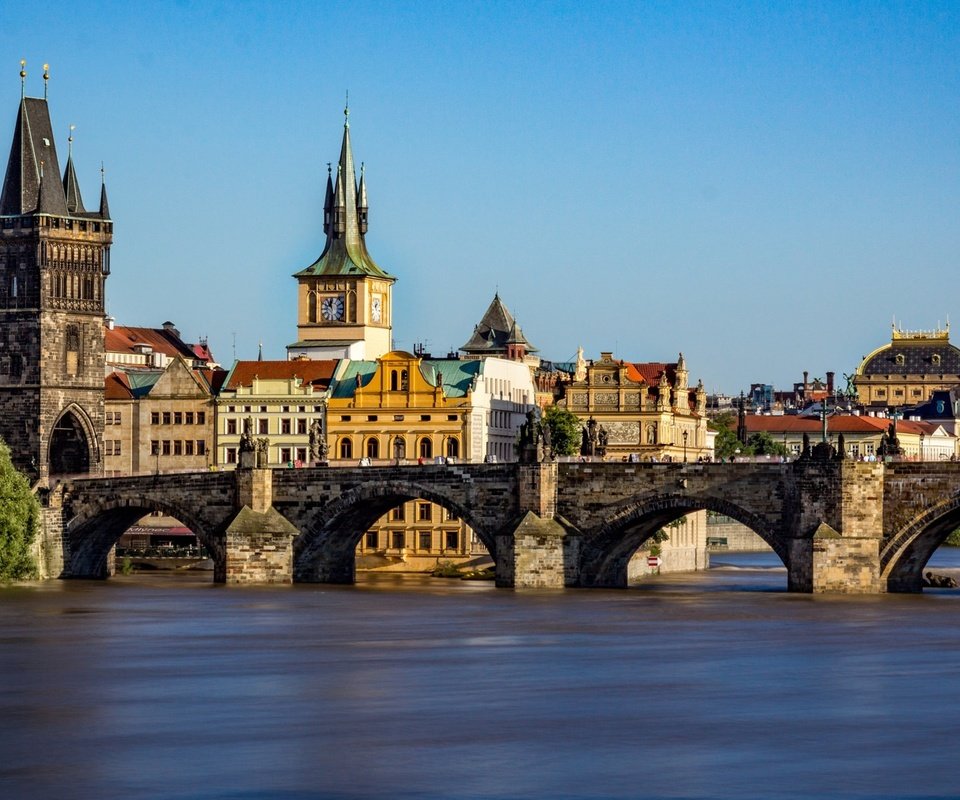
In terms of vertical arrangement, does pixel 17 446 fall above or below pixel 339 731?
above

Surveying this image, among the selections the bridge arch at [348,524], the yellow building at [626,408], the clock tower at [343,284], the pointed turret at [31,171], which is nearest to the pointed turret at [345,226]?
the clock tower at [343,284]

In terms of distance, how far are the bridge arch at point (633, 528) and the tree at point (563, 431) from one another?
30.0 metres

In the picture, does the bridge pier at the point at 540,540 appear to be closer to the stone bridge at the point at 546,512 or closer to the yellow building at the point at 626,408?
the stone bridge at the point at 546,512

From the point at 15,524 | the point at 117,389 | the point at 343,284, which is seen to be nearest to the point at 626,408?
the point at 343,284

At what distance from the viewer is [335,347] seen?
145375 mm

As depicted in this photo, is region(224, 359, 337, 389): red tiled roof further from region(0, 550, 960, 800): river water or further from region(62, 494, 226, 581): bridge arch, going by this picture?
region(0, 550, 960, 800): river water

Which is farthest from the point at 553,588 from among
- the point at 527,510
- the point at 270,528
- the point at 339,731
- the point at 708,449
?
the point at 708,449

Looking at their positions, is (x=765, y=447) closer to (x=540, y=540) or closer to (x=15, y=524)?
(x=540, y=540)

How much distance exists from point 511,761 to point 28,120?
7453cm

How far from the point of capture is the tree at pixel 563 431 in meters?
135

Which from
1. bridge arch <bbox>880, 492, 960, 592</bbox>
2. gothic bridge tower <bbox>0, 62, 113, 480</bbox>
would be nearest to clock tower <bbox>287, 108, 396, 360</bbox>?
gothic bridge tower <bbox>0, 62, 113, 480</bbox>

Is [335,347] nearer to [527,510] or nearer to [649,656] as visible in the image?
[527,510]

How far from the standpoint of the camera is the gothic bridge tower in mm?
121688

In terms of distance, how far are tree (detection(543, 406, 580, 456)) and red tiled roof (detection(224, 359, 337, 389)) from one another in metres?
11.7
